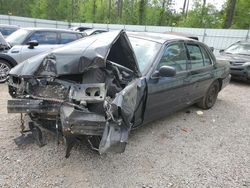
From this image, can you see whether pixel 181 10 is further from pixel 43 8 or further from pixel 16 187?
pixel 16 187

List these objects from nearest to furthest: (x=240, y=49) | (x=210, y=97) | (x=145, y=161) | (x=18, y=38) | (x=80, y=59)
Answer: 1. (x=80, y=59)
2. (x=145, y=161)
3. (x=210, y=97)
4. (x=18, y=38)
5. (x=240, y=49)

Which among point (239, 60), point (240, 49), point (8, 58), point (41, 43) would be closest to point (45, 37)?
point (41, 43)

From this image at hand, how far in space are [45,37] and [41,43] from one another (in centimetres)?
29

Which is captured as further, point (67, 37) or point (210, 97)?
point (67, 37)

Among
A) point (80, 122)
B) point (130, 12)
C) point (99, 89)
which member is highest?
point (130, 12)

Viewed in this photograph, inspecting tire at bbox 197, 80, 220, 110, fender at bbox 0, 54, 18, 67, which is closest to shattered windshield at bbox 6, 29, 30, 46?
fender at bbox 0, 54, 18, 67

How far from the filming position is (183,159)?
3.49m

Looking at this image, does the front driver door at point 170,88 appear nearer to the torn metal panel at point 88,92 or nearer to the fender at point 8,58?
the torn metal panel at point 88,92

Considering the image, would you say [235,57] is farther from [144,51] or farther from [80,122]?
[80,122]

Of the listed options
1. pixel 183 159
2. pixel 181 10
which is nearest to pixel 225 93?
pixel 183 159

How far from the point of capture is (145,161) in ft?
10.9

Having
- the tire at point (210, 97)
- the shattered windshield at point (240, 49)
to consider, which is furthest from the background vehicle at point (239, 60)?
the tire at point (210, 97)

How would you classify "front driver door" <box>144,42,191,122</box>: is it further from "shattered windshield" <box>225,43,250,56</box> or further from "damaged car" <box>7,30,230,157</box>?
"shattered windshield" <box>225,43,250,56</box>

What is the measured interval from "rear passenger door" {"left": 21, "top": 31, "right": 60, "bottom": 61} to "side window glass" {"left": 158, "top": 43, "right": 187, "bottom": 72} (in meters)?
4.05
